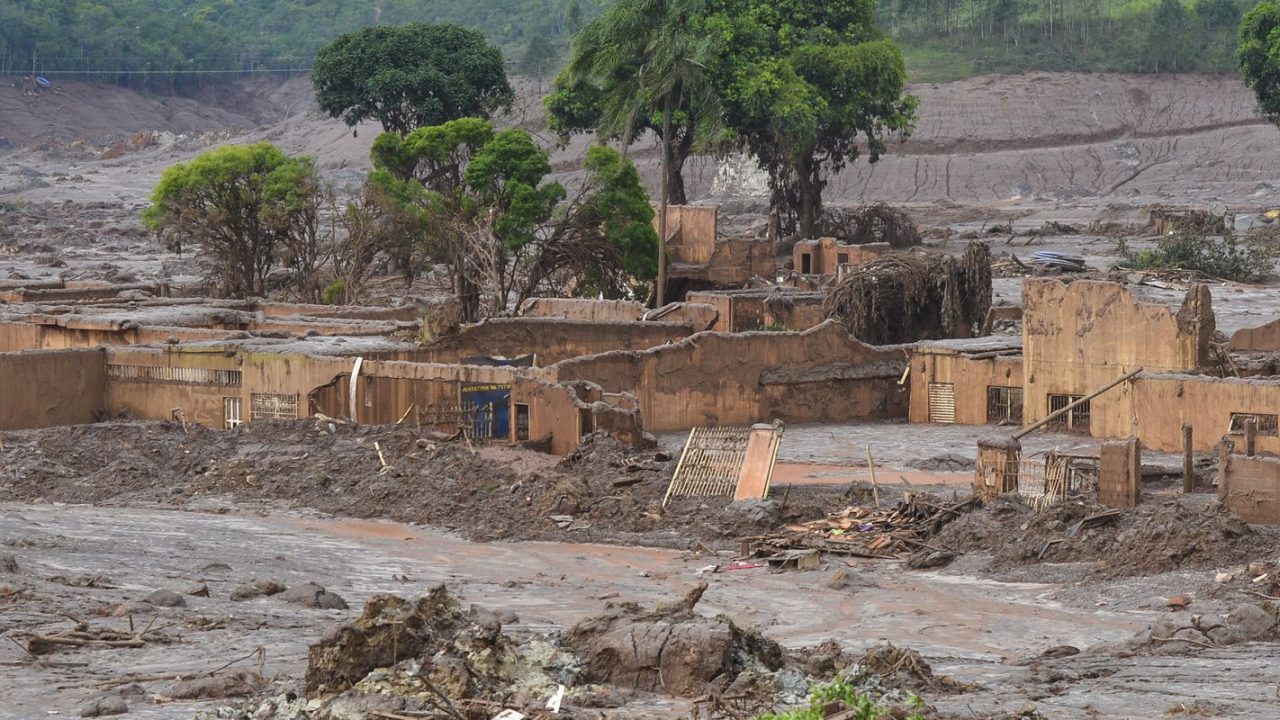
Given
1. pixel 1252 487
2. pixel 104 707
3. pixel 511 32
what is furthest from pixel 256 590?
pixel 511 32

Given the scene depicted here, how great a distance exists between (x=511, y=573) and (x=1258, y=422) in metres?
10.2

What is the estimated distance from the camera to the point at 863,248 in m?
46.8

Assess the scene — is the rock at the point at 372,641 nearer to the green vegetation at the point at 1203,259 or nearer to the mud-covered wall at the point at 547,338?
the mud-covered wall at the point at 547,338

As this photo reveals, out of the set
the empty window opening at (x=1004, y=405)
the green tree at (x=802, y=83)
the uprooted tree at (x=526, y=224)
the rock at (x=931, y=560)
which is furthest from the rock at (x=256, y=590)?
the green tree at (x=802, y=83)

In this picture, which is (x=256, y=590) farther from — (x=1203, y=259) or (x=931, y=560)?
(x=1203, y=259)

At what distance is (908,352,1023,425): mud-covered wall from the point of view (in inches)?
1152

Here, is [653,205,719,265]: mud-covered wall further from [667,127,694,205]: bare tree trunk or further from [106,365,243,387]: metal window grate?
[106,365,243,387]: metal window grate

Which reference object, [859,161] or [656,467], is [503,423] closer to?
[656,467]

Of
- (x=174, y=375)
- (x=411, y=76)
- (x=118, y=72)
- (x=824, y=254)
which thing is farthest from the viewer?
(x=118, y=72)

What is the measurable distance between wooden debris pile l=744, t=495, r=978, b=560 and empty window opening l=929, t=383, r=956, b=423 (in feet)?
28.9

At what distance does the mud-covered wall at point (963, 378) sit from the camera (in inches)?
1152

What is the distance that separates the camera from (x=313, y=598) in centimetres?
1633

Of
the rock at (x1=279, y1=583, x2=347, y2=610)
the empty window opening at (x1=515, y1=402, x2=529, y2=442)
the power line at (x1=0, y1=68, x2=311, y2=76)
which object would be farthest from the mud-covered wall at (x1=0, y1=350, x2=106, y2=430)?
the power line at (x1=0, y1=68, x2=311, y2=76)

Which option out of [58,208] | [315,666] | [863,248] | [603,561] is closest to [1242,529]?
[603,561]
